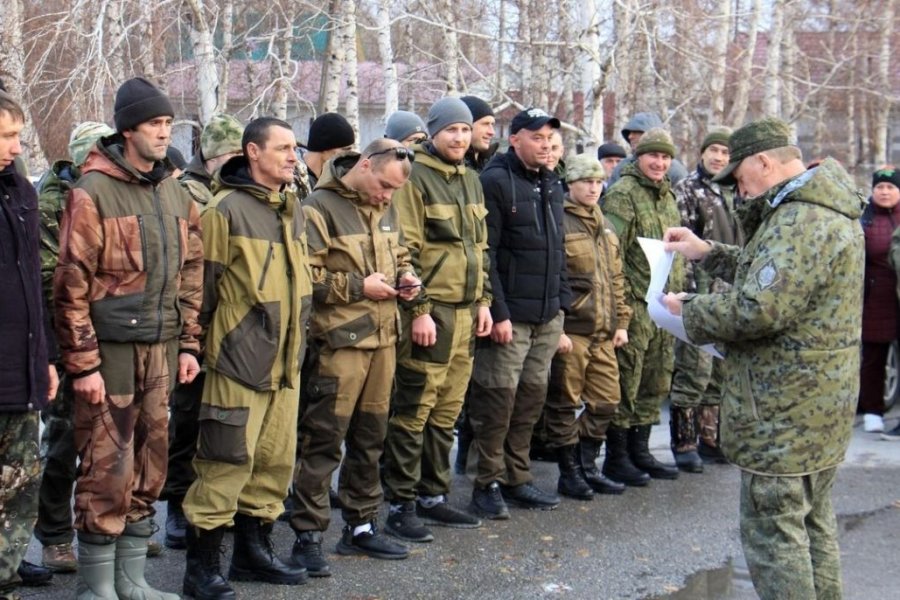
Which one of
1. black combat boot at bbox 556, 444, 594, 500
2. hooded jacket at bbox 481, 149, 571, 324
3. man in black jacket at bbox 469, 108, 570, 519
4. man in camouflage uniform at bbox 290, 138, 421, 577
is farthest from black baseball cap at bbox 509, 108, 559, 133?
black combat boot at bbox 556, 444, 594, 500

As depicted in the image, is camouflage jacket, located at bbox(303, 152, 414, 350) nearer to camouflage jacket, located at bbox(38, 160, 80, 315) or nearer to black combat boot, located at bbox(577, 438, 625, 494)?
camouflage jacket, located at bbox(38, 160, 80, 315)

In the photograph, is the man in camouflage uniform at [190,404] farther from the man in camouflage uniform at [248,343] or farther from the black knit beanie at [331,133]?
the black knit beanie at [331,133]

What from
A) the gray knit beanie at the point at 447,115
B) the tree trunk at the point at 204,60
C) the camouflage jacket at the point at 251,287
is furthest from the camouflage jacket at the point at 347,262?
the tree trunk at the point at 204,60

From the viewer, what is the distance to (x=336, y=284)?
Result: 217 inches

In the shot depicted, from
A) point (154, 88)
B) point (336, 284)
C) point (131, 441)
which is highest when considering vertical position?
point (154, 88)

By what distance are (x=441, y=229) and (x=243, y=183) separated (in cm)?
137

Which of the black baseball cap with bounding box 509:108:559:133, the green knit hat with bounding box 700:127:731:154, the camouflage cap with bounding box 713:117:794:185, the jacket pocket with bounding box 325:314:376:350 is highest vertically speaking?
the black baseball cap with bounding box 509:108:559:133

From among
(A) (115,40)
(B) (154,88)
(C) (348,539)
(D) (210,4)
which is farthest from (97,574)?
(D) (210,4)

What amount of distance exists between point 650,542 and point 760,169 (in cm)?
256

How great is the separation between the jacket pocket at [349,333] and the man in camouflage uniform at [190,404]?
649mm

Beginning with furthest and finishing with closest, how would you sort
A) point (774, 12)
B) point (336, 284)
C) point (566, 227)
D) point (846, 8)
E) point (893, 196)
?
1. point (846, 8)
2. point (774, 12)
3. point (893, 196)
4. point (566, 227)
5. point (336, 284)

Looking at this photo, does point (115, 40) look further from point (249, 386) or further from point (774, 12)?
point (774, 12)

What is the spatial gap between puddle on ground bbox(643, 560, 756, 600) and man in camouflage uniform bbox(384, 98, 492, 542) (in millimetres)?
1411

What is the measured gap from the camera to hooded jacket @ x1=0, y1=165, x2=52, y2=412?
14.2ft
